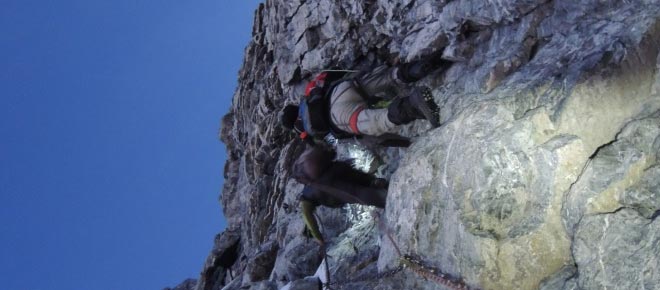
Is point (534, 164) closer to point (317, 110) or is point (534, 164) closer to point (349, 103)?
point (349, 103)

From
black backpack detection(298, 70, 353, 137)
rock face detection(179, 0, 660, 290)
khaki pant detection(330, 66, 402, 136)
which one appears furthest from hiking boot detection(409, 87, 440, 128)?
black backpack detection(298, 70, 353, 137)

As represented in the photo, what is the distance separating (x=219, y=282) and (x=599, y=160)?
12841mm

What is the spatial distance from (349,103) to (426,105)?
2.25 metres

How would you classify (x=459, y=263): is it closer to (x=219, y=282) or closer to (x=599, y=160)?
(x=599, y=160)

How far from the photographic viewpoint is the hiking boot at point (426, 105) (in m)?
5.79

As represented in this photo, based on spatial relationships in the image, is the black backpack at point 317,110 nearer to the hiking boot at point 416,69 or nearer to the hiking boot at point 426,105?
the hiking boot at point 416,69

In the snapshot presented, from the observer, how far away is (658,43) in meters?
4.47

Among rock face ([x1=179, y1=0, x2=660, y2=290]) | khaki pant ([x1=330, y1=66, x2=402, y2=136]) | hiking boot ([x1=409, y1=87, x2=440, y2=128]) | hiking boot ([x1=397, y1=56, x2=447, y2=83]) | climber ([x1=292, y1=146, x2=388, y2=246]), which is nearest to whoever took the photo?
rock face ([x1=179, y1=0, x2=660, y2=290])

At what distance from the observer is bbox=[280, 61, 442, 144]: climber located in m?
7.38

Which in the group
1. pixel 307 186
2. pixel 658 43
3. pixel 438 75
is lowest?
pixel 658 43

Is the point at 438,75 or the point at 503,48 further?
the point at 438,75

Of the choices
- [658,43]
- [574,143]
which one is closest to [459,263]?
[574,143]

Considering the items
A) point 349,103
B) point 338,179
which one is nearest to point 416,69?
point 349,103

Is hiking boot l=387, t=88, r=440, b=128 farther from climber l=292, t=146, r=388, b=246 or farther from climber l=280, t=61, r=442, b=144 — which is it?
climber l=292, t=146, r=388, b=246
